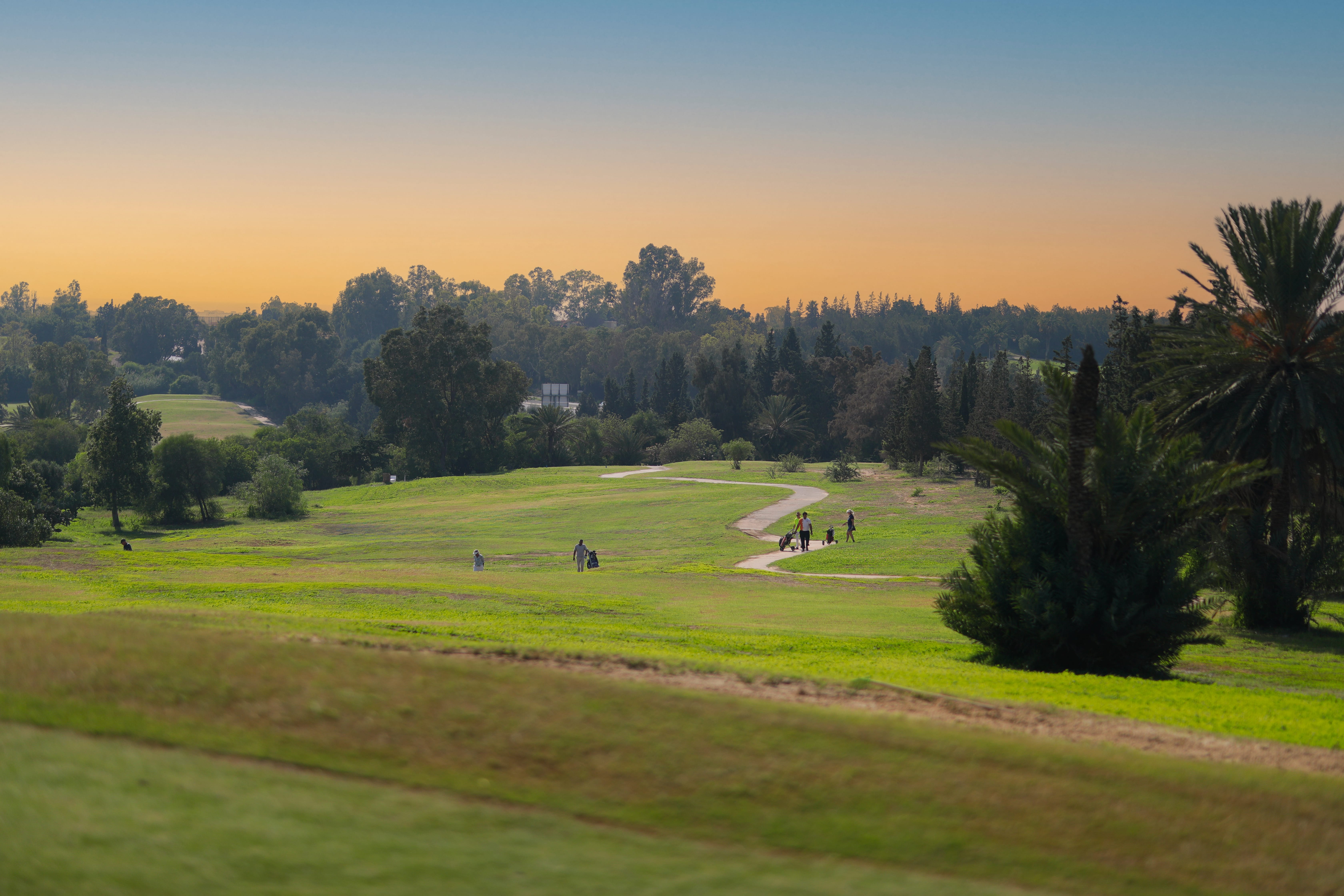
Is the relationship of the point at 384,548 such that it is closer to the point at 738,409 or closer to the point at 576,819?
the point at 576,819

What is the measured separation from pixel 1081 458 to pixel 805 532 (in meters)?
28.1

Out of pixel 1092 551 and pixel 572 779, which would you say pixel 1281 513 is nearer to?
pixel 1092 551

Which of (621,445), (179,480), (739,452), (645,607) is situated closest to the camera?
(645,607)

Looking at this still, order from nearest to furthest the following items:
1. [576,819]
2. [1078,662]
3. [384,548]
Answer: [576,819] → [1078,662] → [384,548]

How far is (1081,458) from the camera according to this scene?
17703 mm

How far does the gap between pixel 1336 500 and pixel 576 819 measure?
82.6ft

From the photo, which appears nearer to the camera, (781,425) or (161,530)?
(161,530)

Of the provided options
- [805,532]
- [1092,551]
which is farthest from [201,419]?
[1092,551]

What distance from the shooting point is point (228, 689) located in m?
9.11

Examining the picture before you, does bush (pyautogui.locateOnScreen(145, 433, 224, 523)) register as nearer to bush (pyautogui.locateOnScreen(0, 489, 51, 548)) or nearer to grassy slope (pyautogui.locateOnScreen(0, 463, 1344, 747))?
grassy slope (pyautogui.locateOnScreen(0, 463, 1344, 747))

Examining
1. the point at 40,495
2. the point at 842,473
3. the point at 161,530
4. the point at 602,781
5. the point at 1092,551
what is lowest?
the point at 161,530

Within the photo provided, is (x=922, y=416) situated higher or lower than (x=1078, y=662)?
higher

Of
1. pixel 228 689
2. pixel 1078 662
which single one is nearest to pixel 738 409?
pixel 1078 662

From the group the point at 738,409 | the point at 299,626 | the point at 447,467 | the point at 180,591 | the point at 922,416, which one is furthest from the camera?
the point at 738,409
